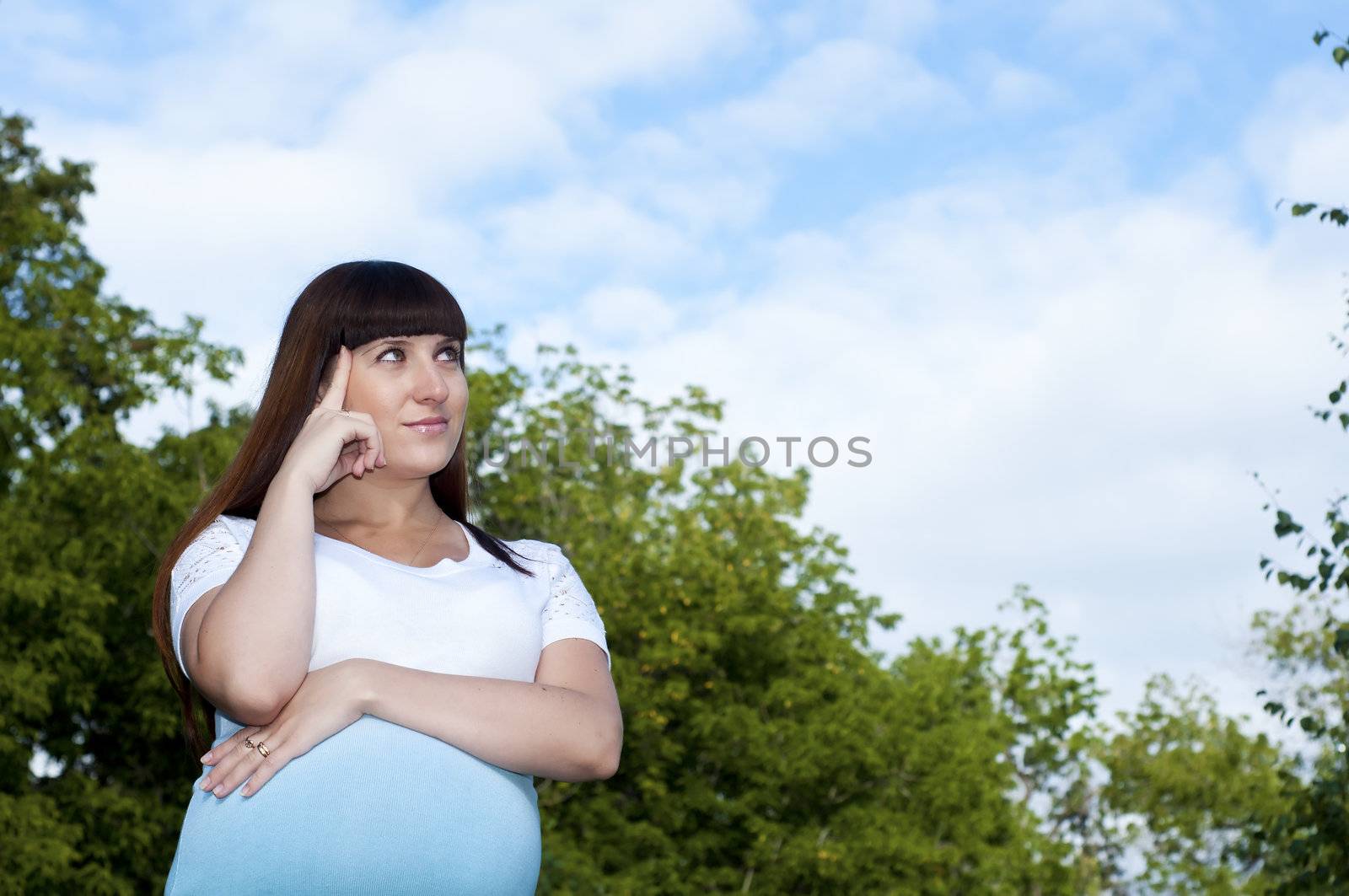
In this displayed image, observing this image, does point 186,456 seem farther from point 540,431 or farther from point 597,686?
point 597,686

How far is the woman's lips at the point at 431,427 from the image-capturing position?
8.18 ft

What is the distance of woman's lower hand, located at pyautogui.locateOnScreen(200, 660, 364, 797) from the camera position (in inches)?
85.4

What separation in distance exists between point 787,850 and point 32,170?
1626cm

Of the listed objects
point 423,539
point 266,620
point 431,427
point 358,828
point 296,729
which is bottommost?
point 358,828

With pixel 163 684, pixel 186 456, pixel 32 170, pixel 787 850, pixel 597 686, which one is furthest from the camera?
pixel 32 170

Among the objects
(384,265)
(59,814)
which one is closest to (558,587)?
(384,265)

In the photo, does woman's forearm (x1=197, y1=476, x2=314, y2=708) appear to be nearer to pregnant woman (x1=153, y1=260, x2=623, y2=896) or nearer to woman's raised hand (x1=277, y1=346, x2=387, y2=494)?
pregnant woman (x1=153, y1=260, x2=623, y2=896)

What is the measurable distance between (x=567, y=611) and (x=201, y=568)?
0.62m

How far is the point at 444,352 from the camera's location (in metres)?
2.55

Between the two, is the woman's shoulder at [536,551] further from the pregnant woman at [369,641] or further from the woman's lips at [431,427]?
the woman's lips at [431,427]

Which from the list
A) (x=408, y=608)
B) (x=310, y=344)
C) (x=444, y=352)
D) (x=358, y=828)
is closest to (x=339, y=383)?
(x=310, y=344)

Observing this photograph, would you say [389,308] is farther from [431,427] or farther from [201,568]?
[201,568]

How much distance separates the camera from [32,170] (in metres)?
23.9

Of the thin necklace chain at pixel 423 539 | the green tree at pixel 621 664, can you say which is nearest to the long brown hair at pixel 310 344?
the thin necklace chain at pixel 423 539
